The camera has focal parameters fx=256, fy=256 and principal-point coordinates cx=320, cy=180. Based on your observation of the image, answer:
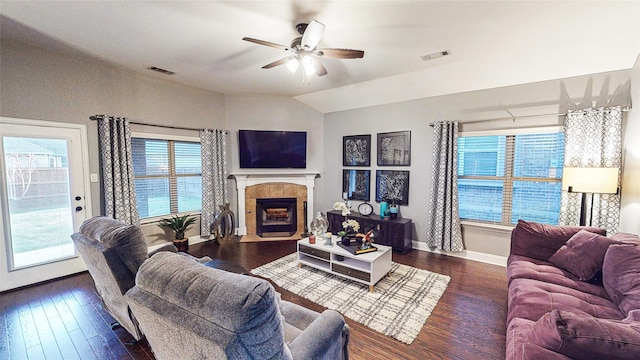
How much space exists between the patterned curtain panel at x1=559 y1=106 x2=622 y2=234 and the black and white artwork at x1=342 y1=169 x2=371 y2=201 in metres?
2.87

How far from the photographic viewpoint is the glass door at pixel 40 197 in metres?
3.01

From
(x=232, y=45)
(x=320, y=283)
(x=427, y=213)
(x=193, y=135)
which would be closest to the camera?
(x=232, y=45)

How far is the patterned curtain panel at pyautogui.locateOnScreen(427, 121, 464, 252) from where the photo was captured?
160 inches

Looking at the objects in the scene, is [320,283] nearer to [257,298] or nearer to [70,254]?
[257,298]

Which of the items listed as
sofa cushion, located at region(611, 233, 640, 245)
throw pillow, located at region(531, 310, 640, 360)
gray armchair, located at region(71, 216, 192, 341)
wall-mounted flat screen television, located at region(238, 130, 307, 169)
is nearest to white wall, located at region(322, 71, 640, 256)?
wall-mounted flat screen television, located at region(238, 130, 307, 169)

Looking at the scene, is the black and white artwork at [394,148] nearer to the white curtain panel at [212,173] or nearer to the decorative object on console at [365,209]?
the decorative object on console at [365,209]

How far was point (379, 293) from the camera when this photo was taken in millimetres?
2990

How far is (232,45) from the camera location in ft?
9.92

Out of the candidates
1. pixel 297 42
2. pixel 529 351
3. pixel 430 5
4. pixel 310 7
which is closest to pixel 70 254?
pixel 297 42

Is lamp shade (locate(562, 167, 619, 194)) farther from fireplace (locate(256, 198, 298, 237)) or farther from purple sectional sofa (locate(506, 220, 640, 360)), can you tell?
fireplace (locate(256, 198, 298, 237))

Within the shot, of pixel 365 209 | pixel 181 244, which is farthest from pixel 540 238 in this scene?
pixel 181 244

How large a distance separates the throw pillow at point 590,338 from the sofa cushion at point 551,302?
0.65 meters

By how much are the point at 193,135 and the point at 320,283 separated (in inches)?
139

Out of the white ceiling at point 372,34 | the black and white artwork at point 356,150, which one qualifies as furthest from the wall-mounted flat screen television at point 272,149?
the white ceiling at point 372,34
